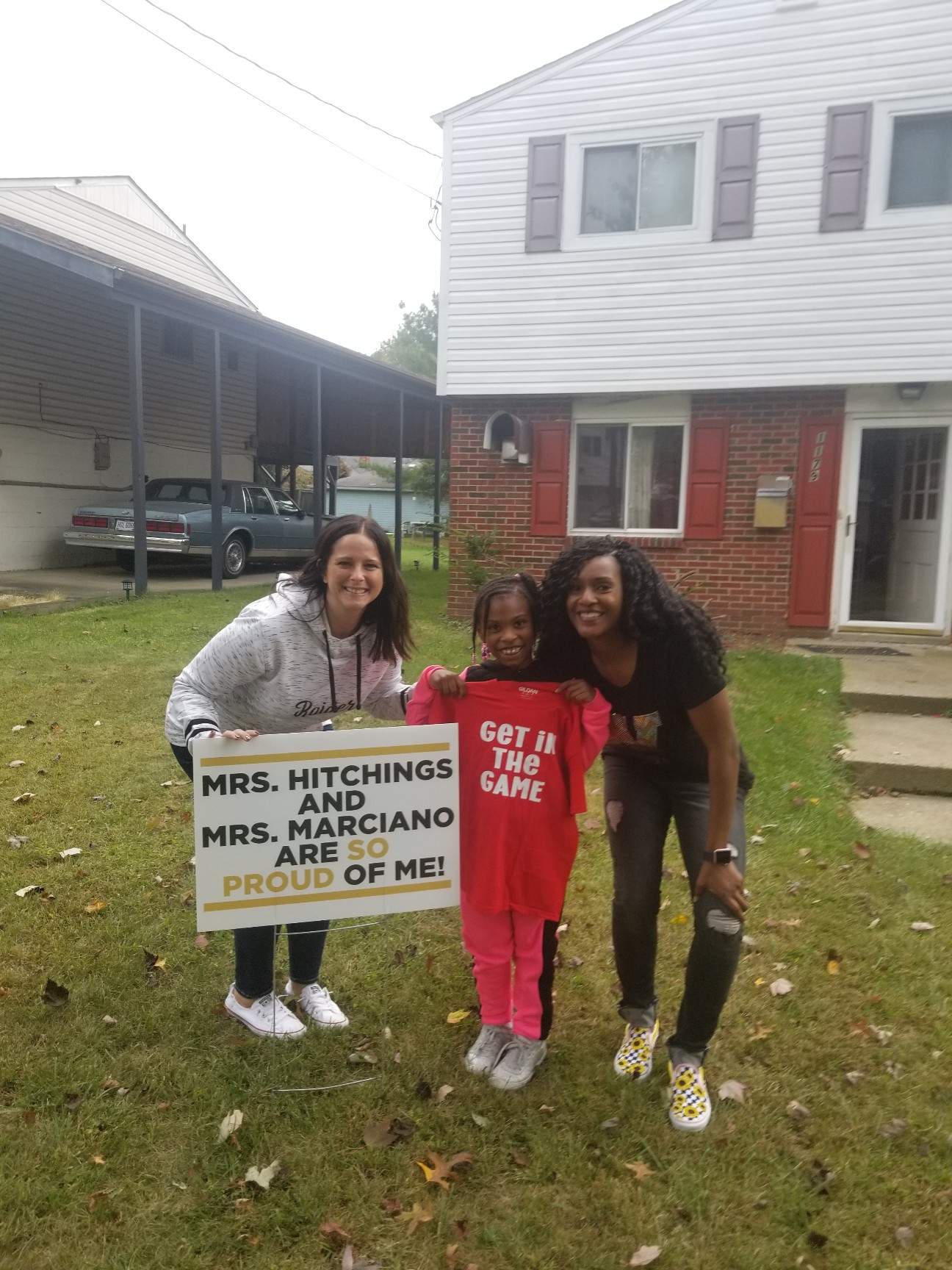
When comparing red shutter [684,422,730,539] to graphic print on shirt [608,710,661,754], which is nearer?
graphic print on shirt [608,710,661,754]

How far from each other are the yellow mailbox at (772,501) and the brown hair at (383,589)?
23.8 feet

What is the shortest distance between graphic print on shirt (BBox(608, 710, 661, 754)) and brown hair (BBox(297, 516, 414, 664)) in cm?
70

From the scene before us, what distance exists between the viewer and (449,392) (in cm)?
1010

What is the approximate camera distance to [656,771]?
2.53 m

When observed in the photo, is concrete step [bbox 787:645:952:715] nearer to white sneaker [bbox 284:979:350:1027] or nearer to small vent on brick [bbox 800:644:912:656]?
small vent on brick [bbox 800:644:912:656]

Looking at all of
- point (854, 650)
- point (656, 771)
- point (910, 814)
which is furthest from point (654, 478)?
point (656, 771)

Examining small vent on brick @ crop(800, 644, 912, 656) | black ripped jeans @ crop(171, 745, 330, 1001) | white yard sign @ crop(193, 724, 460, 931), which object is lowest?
black ripped jeans @ crop(171, 745, 330, 1001)

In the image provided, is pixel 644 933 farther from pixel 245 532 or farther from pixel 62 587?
pixel 245 532

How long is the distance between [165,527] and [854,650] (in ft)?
30.8

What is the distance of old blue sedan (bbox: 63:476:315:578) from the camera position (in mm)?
12891

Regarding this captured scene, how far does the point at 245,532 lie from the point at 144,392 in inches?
151

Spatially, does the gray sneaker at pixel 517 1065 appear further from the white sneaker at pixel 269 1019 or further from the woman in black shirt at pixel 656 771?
the white sneaker at pixel 269 1019

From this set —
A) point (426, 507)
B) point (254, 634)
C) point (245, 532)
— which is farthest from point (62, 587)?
point (426, 507)

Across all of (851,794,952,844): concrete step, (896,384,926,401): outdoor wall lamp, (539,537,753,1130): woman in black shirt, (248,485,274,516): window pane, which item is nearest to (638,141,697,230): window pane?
(896,384,926,401): outdoor wall lamp
